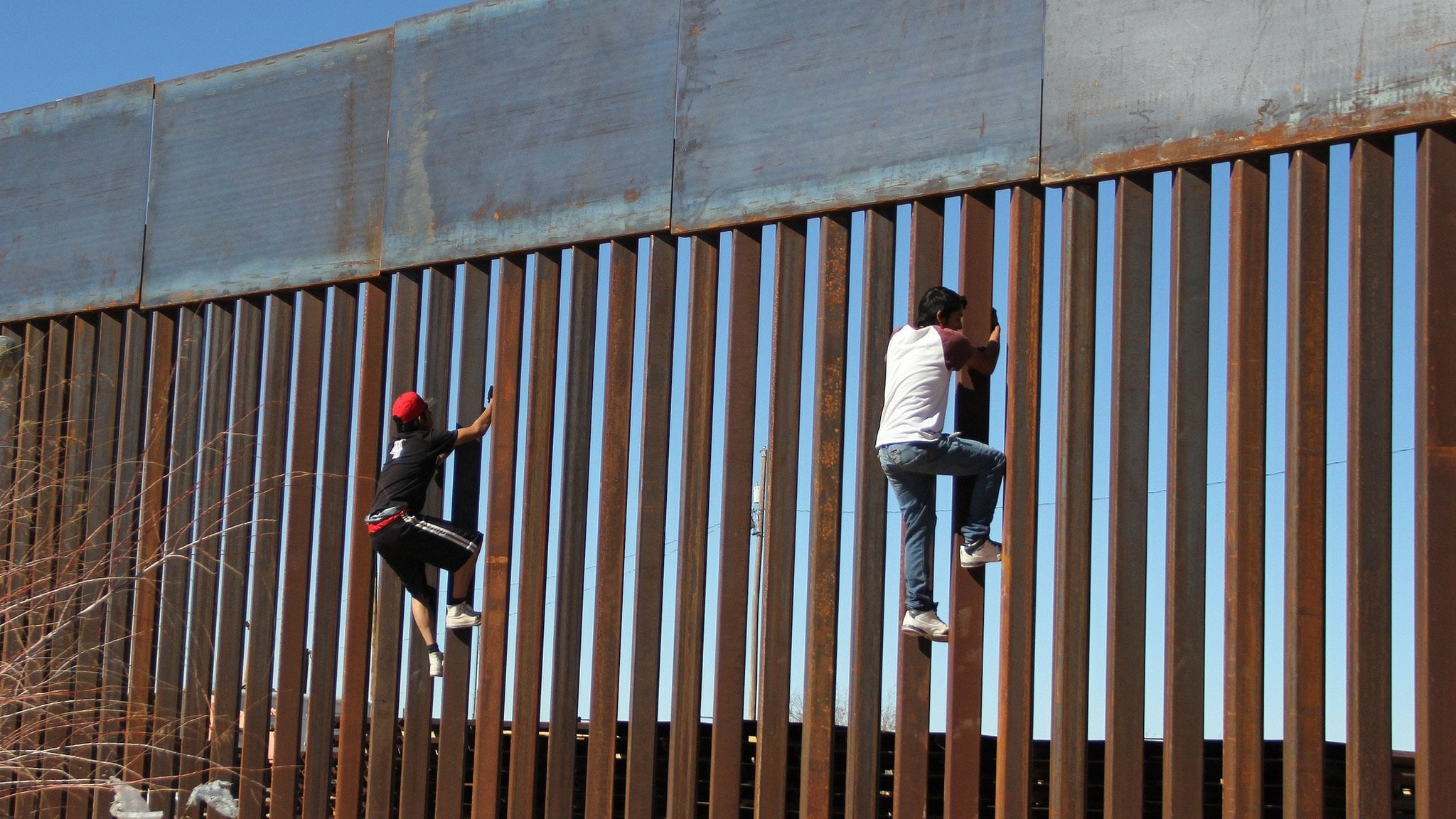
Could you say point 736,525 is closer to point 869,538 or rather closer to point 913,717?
point 869,538

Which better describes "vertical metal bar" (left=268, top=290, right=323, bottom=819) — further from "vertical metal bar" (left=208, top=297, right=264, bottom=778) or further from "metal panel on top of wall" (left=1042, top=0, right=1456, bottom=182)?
"metal panel on top of wall" (left=1042, top=0, right=1456, bottom=182)

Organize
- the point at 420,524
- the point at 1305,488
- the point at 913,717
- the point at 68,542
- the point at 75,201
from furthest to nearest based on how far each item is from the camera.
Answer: the point at 75,201
the point at 68,542
the point at 420,524
the point at 913,717
the point at 1305,488

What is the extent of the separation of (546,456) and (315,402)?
1.52 m

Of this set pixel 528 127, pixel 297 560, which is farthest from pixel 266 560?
pixel 528 127

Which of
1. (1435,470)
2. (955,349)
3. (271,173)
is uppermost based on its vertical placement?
(271,173)

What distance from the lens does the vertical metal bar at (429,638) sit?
8.13 m

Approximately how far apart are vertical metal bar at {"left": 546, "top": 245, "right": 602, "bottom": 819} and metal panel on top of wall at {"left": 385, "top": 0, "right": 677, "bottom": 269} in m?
0.30

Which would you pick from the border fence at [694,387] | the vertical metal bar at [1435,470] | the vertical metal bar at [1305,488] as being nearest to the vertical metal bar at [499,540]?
the border fence at [694,387]

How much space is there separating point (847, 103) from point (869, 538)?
75.8 inches

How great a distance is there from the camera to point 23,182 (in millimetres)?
10117

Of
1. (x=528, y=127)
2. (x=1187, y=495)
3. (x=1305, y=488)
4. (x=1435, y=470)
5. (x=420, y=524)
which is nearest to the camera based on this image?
(x=1435, y=470)

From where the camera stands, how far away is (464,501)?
828cm

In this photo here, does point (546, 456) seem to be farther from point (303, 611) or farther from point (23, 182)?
point (23, 182)

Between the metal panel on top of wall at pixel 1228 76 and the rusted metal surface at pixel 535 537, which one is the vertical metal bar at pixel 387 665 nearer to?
the rusted metal surface at pixel 535 537
